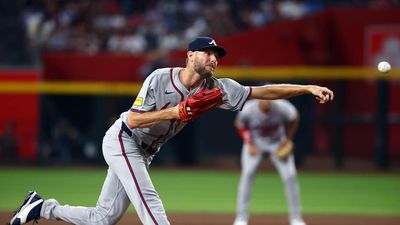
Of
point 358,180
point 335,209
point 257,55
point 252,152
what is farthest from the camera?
point 257,55

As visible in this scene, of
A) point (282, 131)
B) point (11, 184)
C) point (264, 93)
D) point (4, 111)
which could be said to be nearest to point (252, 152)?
point (282, 131)

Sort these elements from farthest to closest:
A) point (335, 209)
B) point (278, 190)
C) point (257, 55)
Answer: point (257, 55) → point (278, 190) → point (335, 209)

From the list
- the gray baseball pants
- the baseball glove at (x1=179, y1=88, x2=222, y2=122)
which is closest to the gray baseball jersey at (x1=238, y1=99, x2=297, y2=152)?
the gray baseball pants

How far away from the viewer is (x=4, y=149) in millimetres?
17188

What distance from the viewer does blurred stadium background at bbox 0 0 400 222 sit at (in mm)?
17188

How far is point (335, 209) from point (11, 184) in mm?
5546

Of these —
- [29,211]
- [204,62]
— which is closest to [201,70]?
[204,62]

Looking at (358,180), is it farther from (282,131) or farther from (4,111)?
(4,111)

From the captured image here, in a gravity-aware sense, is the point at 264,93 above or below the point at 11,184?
above

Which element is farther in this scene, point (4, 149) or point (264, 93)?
point (4, 149)

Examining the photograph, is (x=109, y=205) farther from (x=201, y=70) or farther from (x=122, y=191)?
(x=201, y=70)

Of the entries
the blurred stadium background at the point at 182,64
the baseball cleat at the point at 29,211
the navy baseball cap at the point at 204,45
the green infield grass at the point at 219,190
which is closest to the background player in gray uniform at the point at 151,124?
the navy baseball cap at the point at 204,45

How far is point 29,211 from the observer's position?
7.04 metres

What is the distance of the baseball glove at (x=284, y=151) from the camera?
10.3 metres
